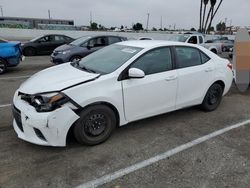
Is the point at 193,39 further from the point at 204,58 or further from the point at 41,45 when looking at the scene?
the point at 204,58

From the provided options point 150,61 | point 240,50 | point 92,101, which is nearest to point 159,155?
point 92,101

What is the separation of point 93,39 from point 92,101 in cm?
792

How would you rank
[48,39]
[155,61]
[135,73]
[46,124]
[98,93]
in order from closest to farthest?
[46,124]
[98,93]
[135,73]
[155,61]
[48,39]

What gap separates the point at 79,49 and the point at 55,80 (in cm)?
710

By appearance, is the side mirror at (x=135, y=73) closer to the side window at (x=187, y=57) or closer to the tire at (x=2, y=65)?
the side window at (x=187, y=57)

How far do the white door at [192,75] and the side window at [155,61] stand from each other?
0.24 metres

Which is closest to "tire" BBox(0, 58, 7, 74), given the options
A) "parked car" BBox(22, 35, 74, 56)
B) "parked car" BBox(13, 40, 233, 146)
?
"parked car" BBox(13, 40, 233, 146)

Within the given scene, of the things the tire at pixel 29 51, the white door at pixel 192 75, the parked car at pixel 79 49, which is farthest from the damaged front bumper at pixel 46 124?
the tire at pixel 29 51

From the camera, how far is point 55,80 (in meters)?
3.53

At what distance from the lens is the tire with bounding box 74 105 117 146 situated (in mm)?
3398

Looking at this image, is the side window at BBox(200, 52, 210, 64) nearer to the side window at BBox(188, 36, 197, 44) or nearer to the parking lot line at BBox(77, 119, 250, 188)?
the parking lot line at BBox(77, 119, 250, 188)

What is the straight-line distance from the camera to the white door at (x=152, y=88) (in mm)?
3770

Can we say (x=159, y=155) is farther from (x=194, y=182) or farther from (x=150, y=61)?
(x=150, y=61)

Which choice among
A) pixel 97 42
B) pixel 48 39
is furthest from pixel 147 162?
pixel 48 39
